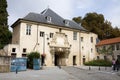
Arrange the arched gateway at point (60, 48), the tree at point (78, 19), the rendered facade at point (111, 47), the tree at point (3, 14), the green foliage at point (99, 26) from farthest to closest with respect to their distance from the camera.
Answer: the tree at point (78, 19), the green foliage at point (99, 26), the rendered facade at point (111, 47), the arched gateway at point (60, 48), the tree at point (3, 14)

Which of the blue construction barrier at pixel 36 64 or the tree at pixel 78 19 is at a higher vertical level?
the tree at pixel 78 19

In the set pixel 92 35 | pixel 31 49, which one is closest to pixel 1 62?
pixel 31 49

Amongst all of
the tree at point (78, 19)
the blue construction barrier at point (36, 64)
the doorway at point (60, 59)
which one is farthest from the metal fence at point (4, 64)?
the tree at point (78, 19)

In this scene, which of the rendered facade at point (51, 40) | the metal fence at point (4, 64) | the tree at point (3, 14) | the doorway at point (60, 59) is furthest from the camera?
the doorway at point (60, 59)

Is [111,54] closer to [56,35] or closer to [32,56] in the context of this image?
[56,35]

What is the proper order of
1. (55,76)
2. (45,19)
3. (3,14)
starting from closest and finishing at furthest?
(55,76) < (3,14) < (45,19)

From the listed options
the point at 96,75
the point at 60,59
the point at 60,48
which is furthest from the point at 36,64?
the point at 60,59

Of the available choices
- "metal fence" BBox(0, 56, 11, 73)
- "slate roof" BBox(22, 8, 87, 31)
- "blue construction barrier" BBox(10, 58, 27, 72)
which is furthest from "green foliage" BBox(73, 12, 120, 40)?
"metal fence" BBox(0, 56, 11, 73)

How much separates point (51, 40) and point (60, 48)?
8.14 feet

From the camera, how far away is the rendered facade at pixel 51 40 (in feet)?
89.7

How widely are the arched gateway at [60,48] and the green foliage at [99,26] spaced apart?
14.7m

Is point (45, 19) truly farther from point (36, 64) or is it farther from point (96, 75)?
point (96, 75)

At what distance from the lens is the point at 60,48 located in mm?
31453

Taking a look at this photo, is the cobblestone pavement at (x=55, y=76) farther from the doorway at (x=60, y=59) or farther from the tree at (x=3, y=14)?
the tree at (x=3, y=14)
